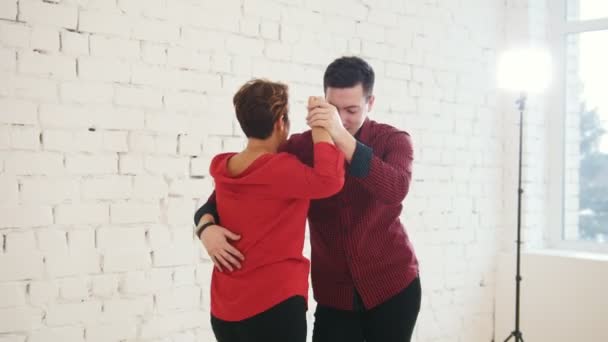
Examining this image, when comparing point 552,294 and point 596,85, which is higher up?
point 596,85

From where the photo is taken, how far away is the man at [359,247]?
1959mm

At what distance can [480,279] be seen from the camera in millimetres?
3887

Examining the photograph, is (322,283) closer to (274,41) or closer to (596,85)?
(274,41)

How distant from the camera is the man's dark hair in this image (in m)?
1.99

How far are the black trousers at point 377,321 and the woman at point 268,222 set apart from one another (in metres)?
0.28

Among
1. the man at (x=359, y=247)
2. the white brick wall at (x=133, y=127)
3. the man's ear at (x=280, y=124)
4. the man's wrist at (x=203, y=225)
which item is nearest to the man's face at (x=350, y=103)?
the man at (x=359, y=247)

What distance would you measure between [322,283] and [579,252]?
239cm

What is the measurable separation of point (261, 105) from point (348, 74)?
373mm

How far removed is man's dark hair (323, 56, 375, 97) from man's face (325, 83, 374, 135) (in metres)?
0.01

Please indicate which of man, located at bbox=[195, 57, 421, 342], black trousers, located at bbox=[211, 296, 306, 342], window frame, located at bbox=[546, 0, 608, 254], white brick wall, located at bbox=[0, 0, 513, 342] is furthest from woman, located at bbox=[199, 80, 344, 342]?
window frame, located at bbox=[546, 0, 608, 254]

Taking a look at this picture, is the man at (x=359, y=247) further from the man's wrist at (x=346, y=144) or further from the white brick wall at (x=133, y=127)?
the white brick wall at (x=133, y=127)

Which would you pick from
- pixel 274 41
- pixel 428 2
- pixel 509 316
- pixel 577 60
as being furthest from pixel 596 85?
pixel 274 41

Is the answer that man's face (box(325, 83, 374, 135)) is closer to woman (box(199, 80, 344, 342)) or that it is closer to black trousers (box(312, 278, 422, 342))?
woman (box(199, 80, 344, 342))

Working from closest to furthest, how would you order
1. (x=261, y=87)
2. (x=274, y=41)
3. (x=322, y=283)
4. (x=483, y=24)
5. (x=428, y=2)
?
(x=261, y=87), (x=322, y=283), (x=274, y=41), (x=428, y=2), (x=483, y=24)
